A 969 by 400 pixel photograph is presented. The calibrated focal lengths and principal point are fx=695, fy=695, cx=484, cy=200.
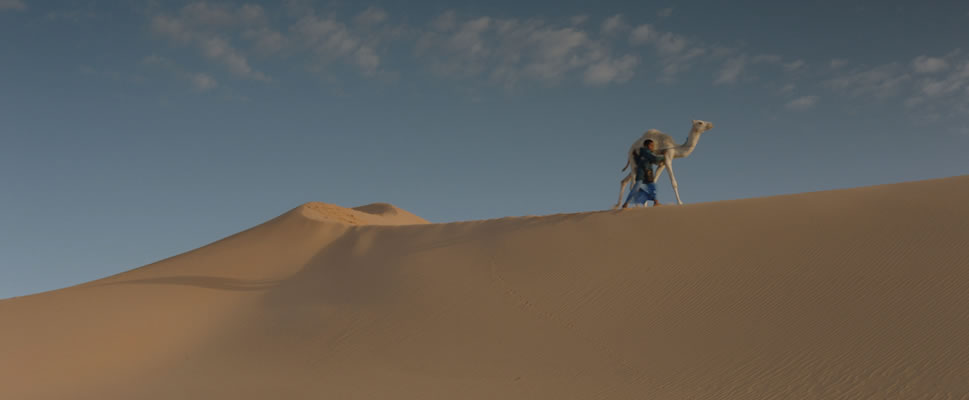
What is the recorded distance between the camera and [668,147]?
1558 centimetres

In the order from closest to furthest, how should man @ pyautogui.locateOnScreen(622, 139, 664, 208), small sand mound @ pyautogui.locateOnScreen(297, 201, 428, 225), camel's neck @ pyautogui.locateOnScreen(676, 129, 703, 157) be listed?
man @ pyautogui.locateOnScreen(622, 139, 664, 208), camel's neck @ pyautogui.locateOnScreen(676, 129, 703, 157), small sand mound @ pyautogui.locateOnScreen(297, 201, 428, 225)

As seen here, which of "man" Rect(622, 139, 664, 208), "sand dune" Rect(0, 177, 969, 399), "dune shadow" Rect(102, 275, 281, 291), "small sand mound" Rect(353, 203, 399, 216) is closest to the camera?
"sand dune" Rect(0, 177, 969, 399)

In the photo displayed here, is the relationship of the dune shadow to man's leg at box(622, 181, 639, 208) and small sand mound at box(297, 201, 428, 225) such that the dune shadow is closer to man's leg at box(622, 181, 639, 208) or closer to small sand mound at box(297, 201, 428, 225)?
small sand mound at box(297, 201, 428, 225)

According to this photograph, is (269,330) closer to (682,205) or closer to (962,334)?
(682,205)

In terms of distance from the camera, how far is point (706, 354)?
9711mm

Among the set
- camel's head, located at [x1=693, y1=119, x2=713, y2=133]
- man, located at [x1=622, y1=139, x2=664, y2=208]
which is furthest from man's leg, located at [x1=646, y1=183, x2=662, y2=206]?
camel's head, located at [x1=693, y1=119, x2=713, y2=133]

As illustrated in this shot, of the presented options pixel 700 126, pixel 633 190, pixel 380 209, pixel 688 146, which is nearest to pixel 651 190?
pixel 633 190

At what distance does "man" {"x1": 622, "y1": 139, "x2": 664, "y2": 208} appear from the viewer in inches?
574

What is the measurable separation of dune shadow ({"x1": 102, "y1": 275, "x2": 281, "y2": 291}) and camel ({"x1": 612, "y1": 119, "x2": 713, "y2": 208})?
8.58m

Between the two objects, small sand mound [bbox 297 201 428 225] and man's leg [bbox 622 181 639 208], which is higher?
small sand mound [bbox 297 201 428 225]

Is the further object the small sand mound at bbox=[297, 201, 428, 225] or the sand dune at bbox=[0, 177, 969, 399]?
the small sand mound at bbox=[297, 201, 428, 225]

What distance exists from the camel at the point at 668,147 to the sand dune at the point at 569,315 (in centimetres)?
77

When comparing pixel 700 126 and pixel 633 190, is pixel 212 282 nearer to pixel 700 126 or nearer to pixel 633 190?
pixel 633 190

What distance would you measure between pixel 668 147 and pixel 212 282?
11.3m
